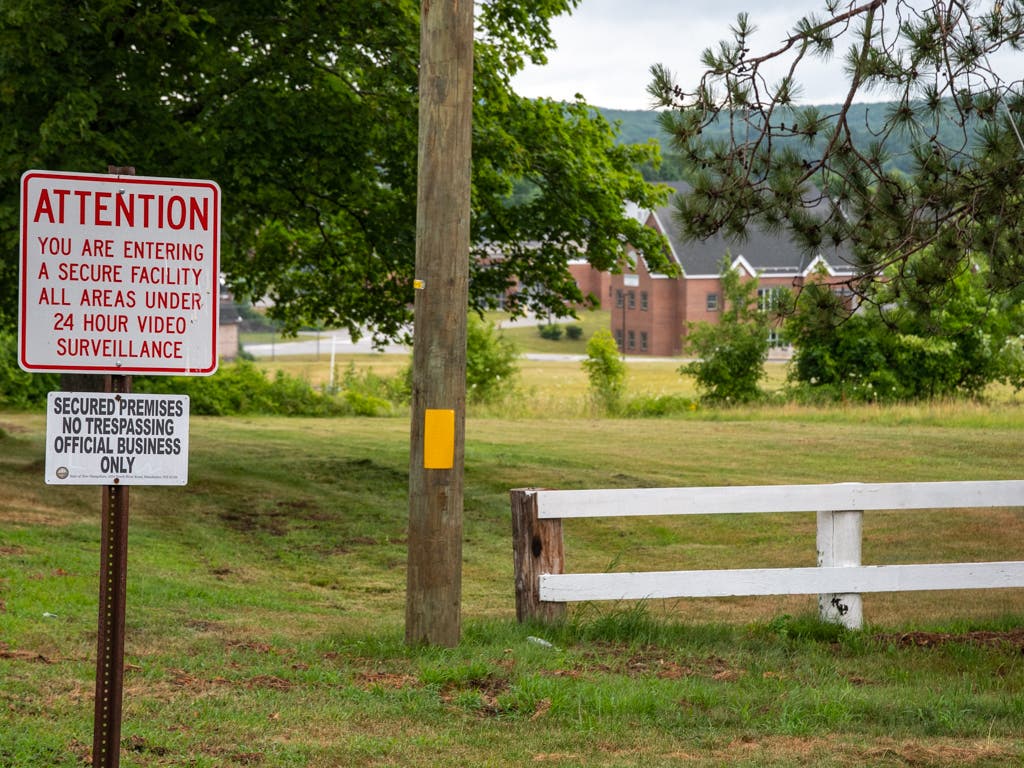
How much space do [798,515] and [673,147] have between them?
8310 mm

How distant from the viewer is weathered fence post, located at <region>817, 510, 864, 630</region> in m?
8.37

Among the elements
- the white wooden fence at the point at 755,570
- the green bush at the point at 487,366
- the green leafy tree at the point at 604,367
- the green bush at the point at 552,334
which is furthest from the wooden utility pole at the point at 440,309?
the green bush at the point at 552,334

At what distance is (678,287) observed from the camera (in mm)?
84625

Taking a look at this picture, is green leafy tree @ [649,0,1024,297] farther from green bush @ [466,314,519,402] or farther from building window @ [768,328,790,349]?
green bush @ [466,314,519,402]

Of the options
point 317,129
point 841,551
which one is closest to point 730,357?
point 317,129

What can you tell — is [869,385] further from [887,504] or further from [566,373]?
[566,373]

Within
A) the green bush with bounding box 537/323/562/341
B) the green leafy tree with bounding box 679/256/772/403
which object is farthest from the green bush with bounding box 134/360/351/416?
the green bush with bounding box 537/323/562/341

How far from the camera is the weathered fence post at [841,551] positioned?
8.37 metres

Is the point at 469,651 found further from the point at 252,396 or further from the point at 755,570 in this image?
the point at 252,396

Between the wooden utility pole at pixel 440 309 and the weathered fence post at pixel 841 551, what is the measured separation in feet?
8.58

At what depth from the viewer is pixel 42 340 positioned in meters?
4.61

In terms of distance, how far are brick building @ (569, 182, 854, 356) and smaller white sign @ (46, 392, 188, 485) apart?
68269mm

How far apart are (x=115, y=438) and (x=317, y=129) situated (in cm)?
1154

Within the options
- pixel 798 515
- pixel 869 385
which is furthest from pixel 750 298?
pixel 798 515
